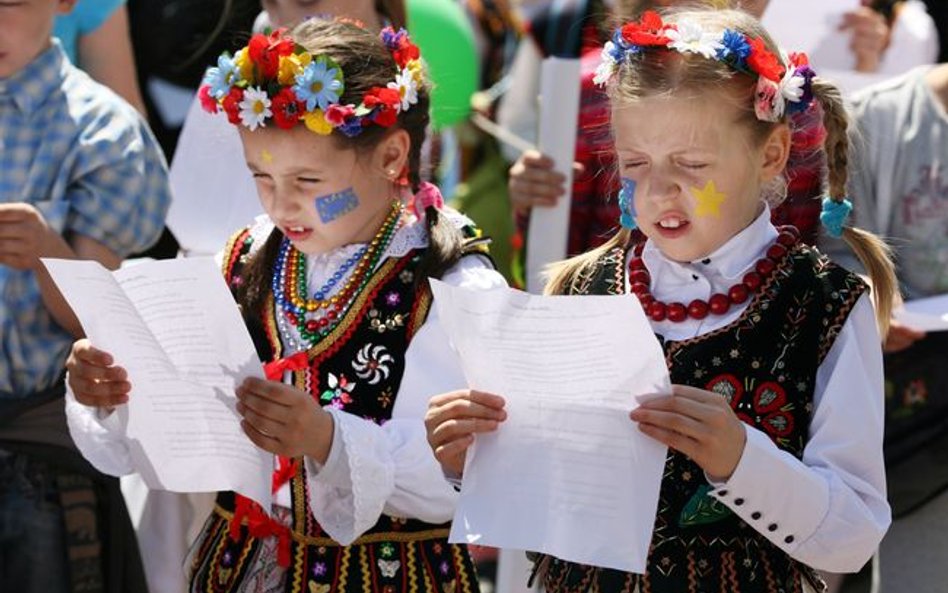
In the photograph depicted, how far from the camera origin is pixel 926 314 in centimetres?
390

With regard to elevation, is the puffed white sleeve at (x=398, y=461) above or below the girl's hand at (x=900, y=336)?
above

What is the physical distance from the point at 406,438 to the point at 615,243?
0.52 m

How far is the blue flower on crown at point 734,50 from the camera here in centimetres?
281

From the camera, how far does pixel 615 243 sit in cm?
314

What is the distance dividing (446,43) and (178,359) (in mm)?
2775

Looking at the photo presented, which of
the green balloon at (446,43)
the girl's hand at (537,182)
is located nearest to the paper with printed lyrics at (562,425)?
the girl's hand at (537,182)

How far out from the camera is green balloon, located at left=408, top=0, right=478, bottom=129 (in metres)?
5.37

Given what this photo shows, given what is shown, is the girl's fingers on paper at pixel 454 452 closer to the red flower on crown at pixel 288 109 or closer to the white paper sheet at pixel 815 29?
the red flower on crown at pixel 288 109

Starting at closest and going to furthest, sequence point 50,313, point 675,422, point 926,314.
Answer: point 675,422
point 50,313
point 926,314

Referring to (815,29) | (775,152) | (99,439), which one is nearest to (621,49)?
(775,152)

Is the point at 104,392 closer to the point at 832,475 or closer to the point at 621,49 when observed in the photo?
the point at 621,49

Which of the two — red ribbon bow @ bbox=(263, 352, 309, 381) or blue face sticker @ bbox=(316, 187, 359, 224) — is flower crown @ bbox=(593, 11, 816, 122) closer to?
blue face sticker @ bbox=(316, 187, 359, 224)

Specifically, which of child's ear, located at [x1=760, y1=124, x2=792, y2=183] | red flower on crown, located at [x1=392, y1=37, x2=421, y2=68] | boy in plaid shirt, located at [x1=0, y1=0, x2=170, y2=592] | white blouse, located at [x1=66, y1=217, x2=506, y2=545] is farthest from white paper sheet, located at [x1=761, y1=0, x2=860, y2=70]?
boy in plaid shirt, located at [x1=0, y1=0, x2=170, y2=592]

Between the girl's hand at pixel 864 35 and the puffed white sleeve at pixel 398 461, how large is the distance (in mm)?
1739
